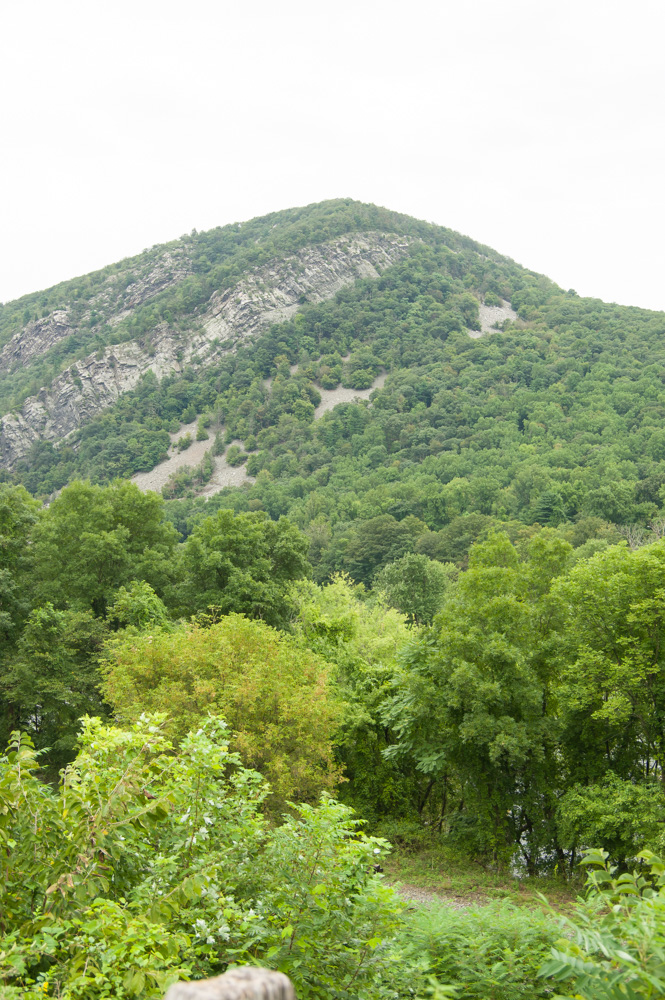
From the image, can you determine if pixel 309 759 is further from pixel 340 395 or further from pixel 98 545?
pixel 340 395

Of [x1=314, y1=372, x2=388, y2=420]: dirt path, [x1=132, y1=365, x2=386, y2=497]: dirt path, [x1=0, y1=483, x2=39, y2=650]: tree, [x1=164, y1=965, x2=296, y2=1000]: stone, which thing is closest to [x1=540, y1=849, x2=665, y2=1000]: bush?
[x1=164, y1=965, x2=296, y2=1000]: stone

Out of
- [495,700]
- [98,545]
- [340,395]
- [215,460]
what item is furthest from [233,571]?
[340,395]

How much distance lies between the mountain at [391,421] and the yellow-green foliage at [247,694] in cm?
6159

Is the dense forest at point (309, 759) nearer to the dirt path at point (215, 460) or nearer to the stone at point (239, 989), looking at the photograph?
the stone at point (239, 989)

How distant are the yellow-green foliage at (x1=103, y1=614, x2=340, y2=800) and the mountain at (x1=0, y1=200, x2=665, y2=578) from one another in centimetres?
6159

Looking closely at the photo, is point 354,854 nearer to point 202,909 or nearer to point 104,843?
point 202,909

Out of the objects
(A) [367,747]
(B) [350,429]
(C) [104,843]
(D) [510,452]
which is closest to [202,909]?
(C) [104,843]

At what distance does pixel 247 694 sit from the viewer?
1698 centimetres

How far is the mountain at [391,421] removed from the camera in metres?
94.6

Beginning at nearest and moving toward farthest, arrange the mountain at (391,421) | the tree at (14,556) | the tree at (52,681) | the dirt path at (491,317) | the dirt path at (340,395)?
the tree at (52,681), the tree at (14,556), the mountain at (391,421), the dirt path at (340,395), the dirt path at (491,317)

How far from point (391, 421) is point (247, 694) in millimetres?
130419

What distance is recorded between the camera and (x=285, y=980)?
1969 millimetres

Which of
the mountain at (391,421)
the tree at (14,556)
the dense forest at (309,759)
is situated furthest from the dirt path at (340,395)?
the tree at (14,556)

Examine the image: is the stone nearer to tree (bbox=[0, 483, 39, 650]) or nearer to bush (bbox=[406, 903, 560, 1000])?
bush (bbox=[406, 903, 560, 1000])
